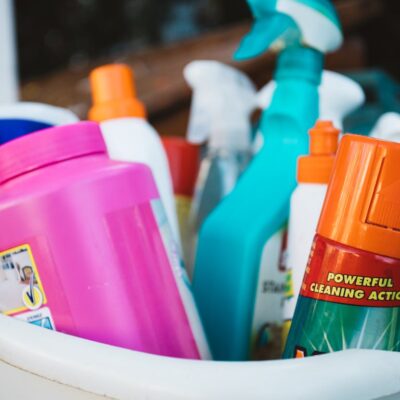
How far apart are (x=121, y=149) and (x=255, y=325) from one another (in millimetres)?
143

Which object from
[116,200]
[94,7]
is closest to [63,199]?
[116,200]

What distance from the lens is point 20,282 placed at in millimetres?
296

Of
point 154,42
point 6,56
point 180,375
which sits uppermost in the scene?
point 154,42

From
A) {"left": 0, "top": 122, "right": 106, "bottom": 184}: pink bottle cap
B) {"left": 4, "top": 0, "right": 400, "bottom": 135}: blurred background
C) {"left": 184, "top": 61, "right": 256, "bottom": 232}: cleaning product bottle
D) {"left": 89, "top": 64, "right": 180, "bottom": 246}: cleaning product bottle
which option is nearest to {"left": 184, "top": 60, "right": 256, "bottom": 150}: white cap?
{"left": 184, "top": 61, "right": 256, "bottom": 232}: cleaning product bottle

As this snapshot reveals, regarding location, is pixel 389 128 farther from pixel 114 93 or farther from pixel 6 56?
pixel 6 56

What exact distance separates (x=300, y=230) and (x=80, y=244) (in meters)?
0.12

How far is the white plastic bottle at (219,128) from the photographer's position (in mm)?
493

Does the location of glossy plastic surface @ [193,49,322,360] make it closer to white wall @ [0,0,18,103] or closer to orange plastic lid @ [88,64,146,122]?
orange plastic lid @ [88,64,146,122]

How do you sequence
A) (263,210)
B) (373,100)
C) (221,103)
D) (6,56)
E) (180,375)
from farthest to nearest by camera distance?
(6,56), (373,100), (221,103), (263,210), (180,375)

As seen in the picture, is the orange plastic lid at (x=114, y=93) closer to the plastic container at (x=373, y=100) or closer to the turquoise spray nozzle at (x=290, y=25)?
the turquoise spray nozzle at (x=290, y=25)

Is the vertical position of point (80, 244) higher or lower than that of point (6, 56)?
lower

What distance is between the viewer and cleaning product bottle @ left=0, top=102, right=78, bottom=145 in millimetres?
375

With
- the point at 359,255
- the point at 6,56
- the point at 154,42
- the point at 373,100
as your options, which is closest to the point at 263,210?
the point at 359,255

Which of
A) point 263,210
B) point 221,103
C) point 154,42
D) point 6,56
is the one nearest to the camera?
point 263,210
